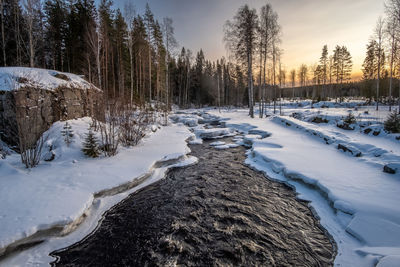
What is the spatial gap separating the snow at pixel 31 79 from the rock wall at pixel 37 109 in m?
0.19

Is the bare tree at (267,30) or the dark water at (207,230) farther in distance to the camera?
the bare tree at (267,30)

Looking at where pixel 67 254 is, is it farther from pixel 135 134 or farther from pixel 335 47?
pixel 335 47

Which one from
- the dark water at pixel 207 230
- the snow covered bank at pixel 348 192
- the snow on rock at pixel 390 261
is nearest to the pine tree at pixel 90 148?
the dark water at pixel 207 230

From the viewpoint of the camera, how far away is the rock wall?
5375 millimetres

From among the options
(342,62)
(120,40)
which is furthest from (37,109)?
(342,62)

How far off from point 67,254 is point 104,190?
156cm

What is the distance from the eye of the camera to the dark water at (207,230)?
2566mm

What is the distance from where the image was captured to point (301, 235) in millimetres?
3053

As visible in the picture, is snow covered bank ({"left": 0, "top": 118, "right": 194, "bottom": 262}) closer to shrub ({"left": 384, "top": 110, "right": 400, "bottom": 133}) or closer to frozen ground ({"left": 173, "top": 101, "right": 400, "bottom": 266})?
frozen ground ({"left": 173, "top": 101, "right": 400, "bottom": 266})

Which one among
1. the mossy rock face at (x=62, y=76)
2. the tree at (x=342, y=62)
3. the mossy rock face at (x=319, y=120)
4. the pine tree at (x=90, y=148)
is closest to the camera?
the pine tree at (x=90, y=148)

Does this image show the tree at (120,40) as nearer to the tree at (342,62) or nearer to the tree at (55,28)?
the tree at (55,28)

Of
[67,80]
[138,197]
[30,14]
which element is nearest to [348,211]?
[138,197]

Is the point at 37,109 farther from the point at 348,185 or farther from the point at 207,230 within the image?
the point at 348,185

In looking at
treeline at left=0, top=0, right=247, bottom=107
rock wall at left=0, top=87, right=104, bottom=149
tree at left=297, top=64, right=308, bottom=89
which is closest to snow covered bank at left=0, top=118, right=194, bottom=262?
rock wall at left=0, top=87, right=104, bottom=149
